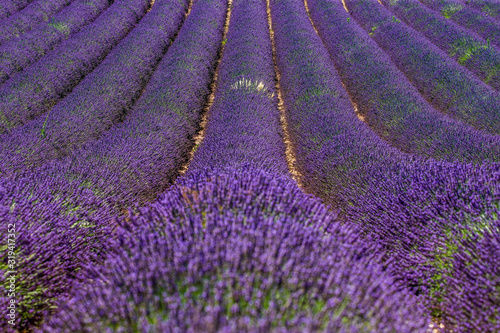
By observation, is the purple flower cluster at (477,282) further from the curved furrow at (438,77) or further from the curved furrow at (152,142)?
the curved furrow at (438,77)

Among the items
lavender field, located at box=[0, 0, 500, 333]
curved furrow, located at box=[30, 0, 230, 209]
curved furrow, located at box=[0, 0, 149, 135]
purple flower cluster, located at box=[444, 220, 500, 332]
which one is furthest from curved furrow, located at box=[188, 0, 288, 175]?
curved furrow, located at box=[0, 0, 149, 135]

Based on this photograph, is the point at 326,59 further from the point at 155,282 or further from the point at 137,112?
the point at 155,282

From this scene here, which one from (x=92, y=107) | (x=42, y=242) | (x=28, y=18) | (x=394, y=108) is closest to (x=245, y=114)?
(x=92, y=107)

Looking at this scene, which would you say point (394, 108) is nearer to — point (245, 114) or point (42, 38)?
point (245, 114)

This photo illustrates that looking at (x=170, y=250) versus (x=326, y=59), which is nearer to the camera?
(x=170, y=250)

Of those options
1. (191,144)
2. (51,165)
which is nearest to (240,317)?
(51,165)

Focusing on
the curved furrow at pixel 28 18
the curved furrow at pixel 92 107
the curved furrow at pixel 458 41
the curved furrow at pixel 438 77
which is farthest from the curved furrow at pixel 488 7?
the curved furrow at pixel 28 18
